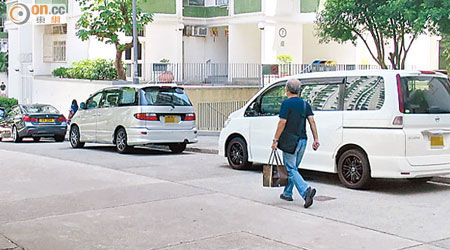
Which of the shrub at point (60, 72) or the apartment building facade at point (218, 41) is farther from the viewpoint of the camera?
the shrub at point (60, 72)

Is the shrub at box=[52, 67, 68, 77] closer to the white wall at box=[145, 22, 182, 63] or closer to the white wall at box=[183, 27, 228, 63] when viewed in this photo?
the white wall at box=[145, 22, 182, 63]

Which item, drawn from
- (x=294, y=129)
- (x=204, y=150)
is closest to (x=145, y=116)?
(x=204, y=150)

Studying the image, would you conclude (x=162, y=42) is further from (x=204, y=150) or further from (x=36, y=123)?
(x=204, y=150)

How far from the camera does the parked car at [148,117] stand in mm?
15844

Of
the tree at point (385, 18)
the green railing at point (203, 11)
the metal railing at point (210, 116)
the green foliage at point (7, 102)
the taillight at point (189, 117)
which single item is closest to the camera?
the taillight at point (189, 117)

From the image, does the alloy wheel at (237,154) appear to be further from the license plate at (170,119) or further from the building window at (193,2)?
the building window at (193,2)

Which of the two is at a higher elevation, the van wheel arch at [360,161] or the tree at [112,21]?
the tree at [112,21]

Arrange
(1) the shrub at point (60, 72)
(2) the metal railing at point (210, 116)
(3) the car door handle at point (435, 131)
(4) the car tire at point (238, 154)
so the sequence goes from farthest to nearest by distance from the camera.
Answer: (1) the shrub at point (60, 72) → (2) the metal railing at point (210, 116) → (4) the car tire at point (238, 154) → (3) the car door handle at point (435, 131)

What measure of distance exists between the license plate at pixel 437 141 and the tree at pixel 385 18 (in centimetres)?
925

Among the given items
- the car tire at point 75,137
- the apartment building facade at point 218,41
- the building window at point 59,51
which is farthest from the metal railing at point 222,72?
the car tire at point 75,137

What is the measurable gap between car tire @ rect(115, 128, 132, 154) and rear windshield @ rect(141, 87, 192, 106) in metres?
1.12

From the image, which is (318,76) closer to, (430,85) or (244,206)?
(430,85)

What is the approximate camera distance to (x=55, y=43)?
38.8 metres

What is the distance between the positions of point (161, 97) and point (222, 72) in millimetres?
15719
